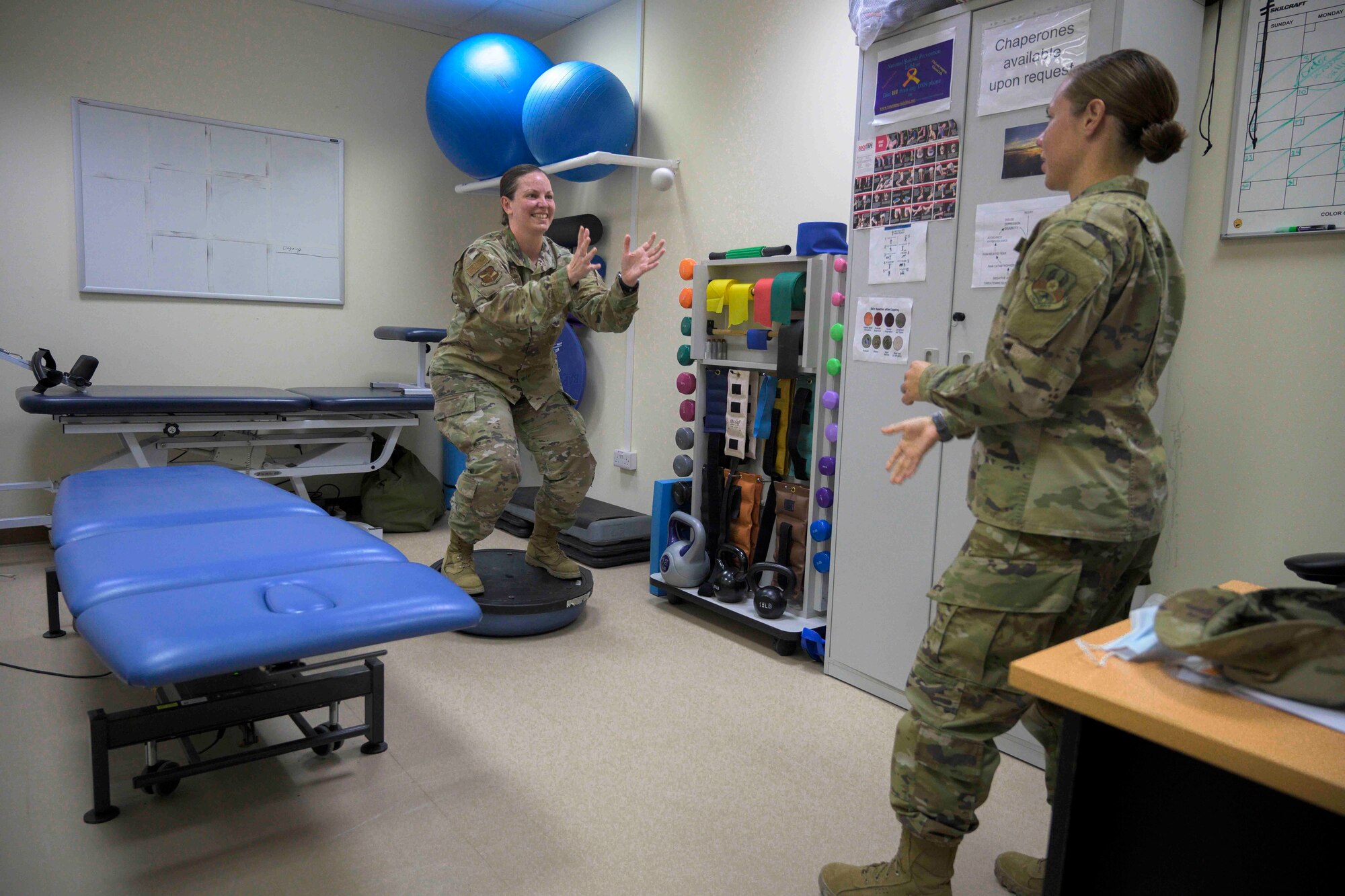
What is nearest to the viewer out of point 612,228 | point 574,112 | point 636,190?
point 574,112

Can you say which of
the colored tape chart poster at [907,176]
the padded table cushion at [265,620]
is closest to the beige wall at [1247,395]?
the colored tape chart poster at [907,176]

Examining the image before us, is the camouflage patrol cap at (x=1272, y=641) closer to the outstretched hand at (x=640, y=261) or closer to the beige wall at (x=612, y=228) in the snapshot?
the beige wall at (x=612, y=228)

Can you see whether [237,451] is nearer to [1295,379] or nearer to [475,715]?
[475,715]

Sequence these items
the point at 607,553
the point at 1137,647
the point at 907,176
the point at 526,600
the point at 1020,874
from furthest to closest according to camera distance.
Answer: the point at 607,553 → the point at 526,600 → the point at 907,176 → the point at 1020,874 → the point at 1137,647

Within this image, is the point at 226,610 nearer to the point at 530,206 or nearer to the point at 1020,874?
the point at 1020,874

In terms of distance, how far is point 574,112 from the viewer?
4.14 meters

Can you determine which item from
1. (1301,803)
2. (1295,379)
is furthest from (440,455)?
(1301,803)

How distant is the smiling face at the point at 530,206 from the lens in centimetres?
335

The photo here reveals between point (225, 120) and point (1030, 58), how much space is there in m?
4.16

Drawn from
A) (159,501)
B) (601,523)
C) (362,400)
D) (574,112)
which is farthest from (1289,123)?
(362,400)

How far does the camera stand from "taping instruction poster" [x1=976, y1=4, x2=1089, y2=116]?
2305 mm

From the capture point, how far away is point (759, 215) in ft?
13.0

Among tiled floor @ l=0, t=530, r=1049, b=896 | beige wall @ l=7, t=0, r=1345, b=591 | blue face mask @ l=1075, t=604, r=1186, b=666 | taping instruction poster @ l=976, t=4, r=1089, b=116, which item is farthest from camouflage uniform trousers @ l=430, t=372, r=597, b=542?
blue face mask @ l=1075, t=604, r=1186, b=666

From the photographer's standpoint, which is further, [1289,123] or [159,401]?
[159,401]
